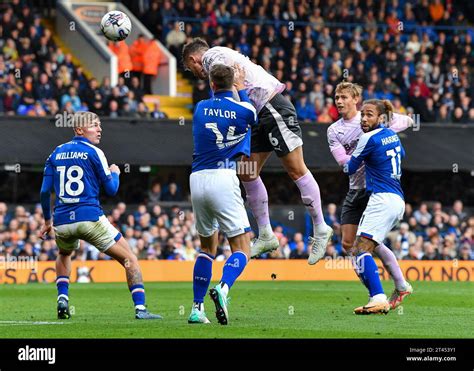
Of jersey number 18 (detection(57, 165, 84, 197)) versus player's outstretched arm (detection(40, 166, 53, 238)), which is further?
player's outstretched arm (detection(40, 166, 53, 238))

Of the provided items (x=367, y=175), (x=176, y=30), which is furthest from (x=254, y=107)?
(x=176, y=30)

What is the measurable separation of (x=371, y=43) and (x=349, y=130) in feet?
58.9

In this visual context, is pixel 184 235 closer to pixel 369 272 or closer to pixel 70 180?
pixel 369 272

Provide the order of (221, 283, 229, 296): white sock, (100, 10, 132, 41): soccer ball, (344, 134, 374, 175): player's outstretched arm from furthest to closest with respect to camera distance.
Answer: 1. (100, 10, 132, 41): soccer ball
2. (344, 134, 374, 175): player's outstretched arm
3. (221, 283, 229, 296): white sock

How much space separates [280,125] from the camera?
42.5 feet

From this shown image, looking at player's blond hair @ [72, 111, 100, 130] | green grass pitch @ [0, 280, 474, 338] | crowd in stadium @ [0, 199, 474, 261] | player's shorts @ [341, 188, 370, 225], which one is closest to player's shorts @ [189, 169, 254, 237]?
green grass pitch @ [0, 280, 474, 338]

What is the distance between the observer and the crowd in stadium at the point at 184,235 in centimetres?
2409

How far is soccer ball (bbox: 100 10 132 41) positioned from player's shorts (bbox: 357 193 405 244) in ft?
13.4

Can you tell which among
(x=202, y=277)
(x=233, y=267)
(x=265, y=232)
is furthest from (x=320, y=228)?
(x=233, y=267)

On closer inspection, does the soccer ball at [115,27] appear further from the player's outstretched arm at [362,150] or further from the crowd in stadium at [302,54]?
the crowd in stadium at [302,54]

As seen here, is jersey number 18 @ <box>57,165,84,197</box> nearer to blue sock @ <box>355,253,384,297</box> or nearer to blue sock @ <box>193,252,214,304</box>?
blue sock @ <box>193,252,214,304</box>

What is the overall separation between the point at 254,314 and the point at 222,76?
3.23 m

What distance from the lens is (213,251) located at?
12172 millimetres

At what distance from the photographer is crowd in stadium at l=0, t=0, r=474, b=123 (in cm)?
2634
